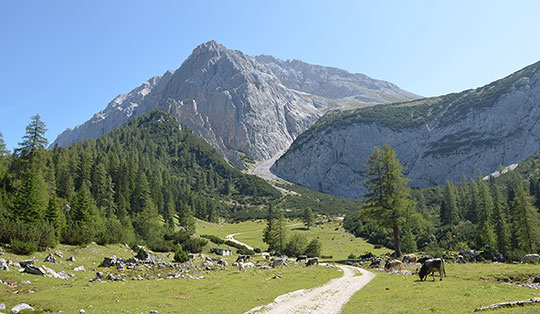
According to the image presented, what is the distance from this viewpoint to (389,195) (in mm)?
43719

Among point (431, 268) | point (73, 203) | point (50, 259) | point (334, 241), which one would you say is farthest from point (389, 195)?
point (334, 241)

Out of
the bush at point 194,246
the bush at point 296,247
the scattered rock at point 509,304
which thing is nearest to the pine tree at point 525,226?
the bush at point 296,247

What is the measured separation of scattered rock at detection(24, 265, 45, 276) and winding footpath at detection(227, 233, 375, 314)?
821 inches

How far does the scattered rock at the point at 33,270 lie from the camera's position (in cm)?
2680

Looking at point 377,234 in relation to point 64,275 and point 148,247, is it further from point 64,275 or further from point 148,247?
point 64,275

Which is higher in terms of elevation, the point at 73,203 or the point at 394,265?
the point at 73,203

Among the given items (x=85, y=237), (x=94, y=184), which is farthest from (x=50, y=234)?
(x=94, y=184)

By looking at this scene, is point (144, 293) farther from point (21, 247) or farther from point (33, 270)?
point (21, 247)

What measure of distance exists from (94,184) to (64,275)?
69818mm

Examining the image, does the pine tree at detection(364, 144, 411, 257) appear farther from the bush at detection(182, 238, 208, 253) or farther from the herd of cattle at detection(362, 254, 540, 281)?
the bush at detection(182, 238, 208, 253)

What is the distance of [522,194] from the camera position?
5725 centimetres

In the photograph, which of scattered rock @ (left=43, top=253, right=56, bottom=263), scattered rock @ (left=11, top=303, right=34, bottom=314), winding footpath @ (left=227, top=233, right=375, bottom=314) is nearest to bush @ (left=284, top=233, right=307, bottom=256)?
winding footpath @ (left=227, top=233, right=375, bottom=314)

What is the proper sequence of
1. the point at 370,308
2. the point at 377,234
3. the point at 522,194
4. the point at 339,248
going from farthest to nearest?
the point at 377,234 < the point at 339,248 < the point at 522,194 < the point at 370,308

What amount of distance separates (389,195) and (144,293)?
33.8m
